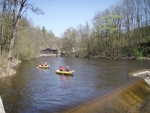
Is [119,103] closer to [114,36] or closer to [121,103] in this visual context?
[121,103]

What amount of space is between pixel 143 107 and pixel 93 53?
67.7 meters

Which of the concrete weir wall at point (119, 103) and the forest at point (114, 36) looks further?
the forest at point (114, 36)

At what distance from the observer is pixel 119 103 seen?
15812mm

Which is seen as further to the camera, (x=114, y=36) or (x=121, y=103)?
(x=114, y=36)

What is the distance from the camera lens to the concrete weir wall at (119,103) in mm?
14016

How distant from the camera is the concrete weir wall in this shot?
14016 mm

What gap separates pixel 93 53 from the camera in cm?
8331

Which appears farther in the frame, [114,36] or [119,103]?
[114,36]

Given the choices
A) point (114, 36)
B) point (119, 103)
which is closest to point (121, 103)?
point (119, 103)

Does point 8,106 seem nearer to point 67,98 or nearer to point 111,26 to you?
point 67,98

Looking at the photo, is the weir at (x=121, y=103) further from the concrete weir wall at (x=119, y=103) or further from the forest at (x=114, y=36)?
the forest at (x=114, y=36)

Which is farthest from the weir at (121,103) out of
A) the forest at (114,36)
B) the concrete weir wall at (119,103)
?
the forest at (114,36)

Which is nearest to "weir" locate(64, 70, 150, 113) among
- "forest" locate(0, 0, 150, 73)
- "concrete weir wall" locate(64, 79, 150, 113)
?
"concrete weir wall" locate(64, 79, 150, 113)

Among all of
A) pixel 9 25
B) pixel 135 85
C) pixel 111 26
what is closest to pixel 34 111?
pixel 135 85
